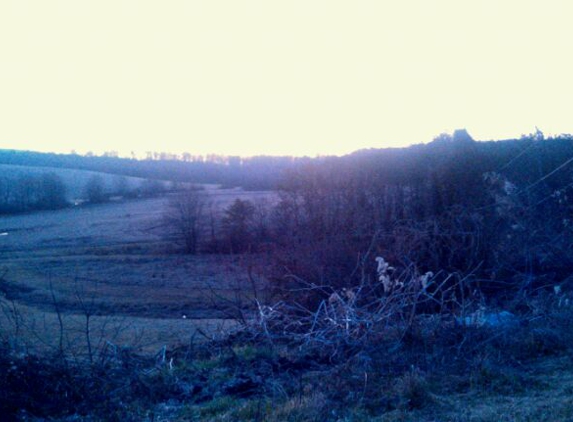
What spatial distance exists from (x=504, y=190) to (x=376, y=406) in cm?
1508

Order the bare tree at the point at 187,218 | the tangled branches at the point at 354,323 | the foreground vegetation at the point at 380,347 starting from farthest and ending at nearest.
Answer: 1. the bare tree at the point at 187,218
2. the tangled branches at the point at 354,323
3. the foreground vegetation at the point at 380,347

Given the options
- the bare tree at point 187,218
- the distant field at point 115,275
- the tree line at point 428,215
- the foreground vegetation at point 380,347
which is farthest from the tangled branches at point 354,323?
the bare tree at point 187,218

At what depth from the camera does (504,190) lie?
1953cm

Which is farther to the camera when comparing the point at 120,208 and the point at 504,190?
the point at 120,208

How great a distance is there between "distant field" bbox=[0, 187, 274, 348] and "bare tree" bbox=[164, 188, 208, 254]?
1.24 meters

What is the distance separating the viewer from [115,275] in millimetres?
35344

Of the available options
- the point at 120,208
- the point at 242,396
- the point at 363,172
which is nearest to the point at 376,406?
the point at 242,396

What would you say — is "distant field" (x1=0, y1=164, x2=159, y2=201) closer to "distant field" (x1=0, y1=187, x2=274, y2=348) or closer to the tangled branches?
"distant field" (x1=0, y1=187, x2=274, y2=348)

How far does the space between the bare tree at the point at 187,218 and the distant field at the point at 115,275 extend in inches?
48.8

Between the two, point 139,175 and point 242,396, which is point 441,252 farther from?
point 139,175

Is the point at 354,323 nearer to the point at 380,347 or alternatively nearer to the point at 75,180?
the point at 380,347

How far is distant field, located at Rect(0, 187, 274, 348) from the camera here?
20.2 meters

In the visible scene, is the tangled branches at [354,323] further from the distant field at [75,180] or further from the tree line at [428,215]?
the distant field at [75,180]

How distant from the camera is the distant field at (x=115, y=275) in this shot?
20241mm
